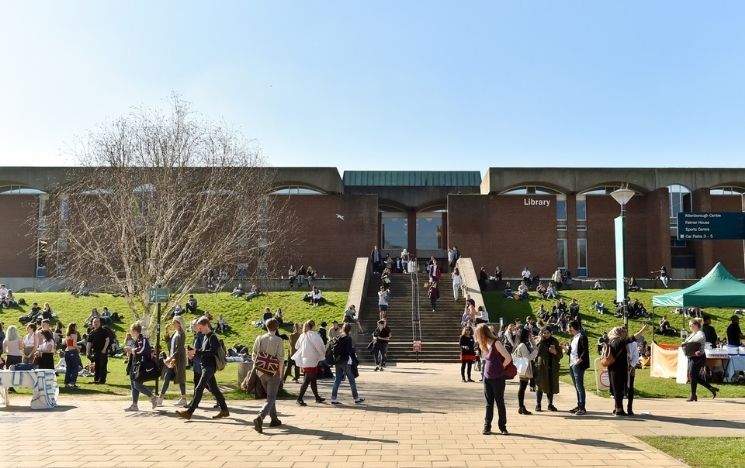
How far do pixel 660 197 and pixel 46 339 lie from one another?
3596cm

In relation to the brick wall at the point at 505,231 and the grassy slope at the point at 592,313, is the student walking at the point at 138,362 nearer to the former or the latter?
the grassy slope at the point at 592,313

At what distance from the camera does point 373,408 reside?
11.0 metres

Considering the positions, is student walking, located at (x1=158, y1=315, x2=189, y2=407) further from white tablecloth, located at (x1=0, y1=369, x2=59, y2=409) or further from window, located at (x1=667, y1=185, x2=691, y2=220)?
window, located at (x1=667, y1=185, x2=691, y2=220)

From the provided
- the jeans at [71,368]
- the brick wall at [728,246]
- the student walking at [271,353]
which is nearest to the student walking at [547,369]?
the student walking at [271,353]

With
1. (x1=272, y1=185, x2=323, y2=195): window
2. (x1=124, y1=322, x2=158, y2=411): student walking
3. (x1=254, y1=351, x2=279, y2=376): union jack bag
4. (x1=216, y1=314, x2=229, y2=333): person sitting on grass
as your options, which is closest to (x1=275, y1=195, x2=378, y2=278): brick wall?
(x1=272, y1=185, x2=323, y2=195): window

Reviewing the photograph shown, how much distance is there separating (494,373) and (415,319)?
1660 centimetres

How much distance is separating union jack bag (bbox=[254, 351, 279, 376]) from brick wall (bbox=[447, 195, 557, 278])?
104ft

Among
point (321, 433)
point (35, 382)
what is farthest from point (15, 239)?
point (321, 433)

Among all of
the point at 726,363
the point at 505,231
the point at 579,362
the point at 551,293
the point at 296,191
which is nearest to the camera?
A: the point at 579,362

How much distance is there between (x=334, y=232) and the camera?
4016 centimetres

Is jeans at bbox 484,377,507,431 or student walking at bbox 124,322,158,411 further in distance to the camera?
student walking at bbox 124,322,158,411

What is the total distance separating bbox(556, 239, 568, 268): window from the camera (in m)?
40.7

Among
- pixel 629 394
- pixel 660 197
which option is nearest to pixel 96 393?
pixel 629 394

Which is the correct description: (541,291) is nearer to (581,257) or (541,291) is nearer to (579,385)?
(581,257)
